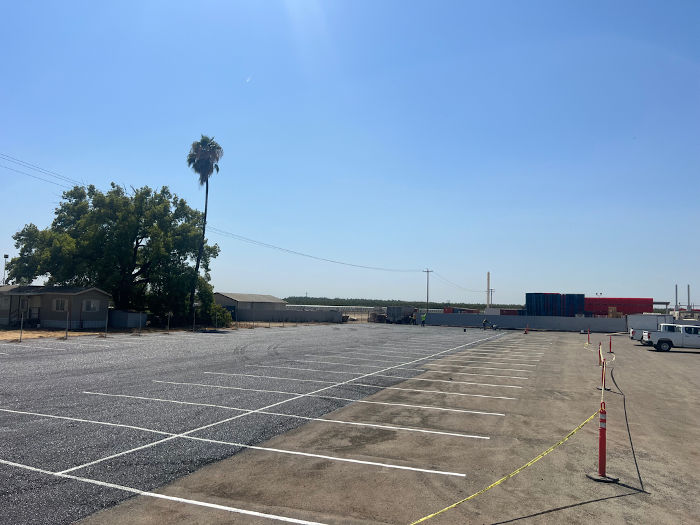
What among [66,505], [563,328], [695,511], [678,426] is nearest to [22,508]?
[66,505]

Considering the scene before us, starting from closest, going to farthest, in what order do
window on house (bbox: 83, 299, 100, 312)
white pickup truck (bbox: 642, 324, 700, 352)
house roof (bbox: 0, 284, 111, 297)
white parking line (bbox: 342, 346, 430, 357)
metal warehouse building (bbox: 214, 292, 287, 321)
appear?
1. white parking line (bbox: 342, 346, 430, 357)
2. white pickup truck (bbox: 642, 324, 700, 352)
3. house roof (bbox: 0, 284, 111, 297)
4. window on house (bbox: 83, 299, 100, 312)
5. metal warehouse building (bbox: 214, 292, 287, 321)

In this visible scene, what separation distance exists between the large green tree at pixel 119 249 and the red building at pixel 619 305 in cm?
5639

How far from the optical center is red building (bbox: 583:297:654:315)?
7200 centimetres

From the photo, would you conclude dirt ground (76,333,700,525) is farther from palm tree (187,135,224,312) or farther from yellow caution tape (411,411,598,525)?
palm tree (187,135,224,312)

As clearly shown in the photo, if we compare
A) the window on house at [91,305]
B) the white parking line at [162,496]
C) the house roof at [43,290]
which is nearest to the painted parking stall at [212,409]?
the white parking line at [162,496]

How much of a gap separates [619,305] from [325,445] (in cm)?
7585

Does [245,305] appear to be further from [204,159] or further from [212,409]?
[212,409]

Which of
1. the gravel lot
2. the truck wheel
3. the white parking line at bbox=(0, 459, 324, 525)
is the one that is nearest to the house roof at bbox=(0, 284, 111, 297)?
the gravel lot

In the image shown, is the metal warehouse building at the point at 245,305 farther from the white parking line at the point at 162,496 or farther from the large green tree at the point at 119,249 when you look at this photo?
the white parking line at the point at 162,496

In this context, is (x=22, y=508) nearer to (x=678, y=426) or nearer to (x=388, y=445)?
(x=388, y=445)

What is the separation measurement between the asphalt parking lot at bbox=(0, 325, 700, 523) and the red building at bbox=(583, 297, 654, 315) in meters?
58.0

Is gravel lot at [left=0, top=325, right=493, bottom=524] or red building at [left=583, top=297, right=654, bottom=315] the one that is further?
red building at [left=583, top=297, right=654, bottom=315]

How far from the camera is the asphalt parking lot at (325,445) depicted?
6375mm

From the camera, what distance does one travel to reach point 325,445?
926 centimetres
